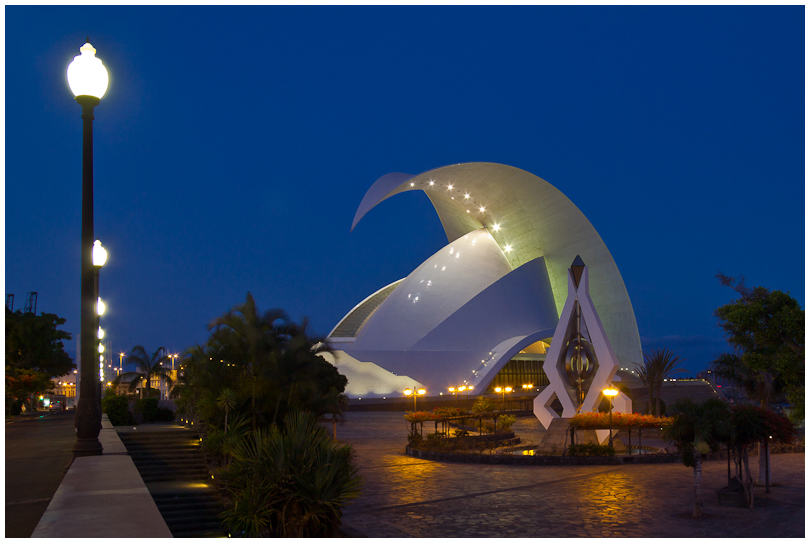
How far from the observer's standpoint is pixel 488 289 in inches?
1706

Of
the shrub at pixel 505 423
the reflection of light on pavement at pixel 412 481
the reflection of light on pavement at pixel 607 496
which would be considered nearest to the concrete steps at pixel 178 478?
the reflection of light on pavement at pixel 412 481

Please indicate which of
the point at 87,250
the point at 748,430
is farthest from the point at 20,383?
the point at 748,430

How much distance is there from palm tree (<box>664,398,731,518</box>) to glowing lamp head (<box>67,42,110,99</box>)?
998 centimetres

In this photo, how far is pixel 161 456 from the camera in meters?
13.9

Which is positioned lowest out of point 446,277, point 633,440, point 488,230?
point 633,440

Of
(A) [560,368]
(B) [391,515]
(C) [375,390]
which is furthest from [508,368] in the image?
(B) [391,515]

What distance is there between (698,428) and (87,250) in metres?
9.43

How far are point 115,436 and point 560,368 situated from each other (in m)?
11.4

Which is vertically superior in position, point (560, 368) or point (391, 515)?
point (560, 368)

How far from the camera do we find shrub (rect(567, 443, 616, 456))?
52.2 ft

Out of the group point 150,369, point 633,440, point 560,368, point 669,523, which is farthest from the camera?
point 150,369

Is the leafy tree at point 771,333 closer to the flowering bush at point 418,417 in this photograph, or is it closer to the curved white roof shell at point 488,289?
the flowering bush at point 418,417

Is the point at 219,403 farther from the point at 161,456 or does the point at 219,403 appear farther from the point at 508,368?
the point at 508,368

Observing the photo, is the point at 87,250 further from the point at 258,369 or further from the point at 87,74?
the point at 258,369
